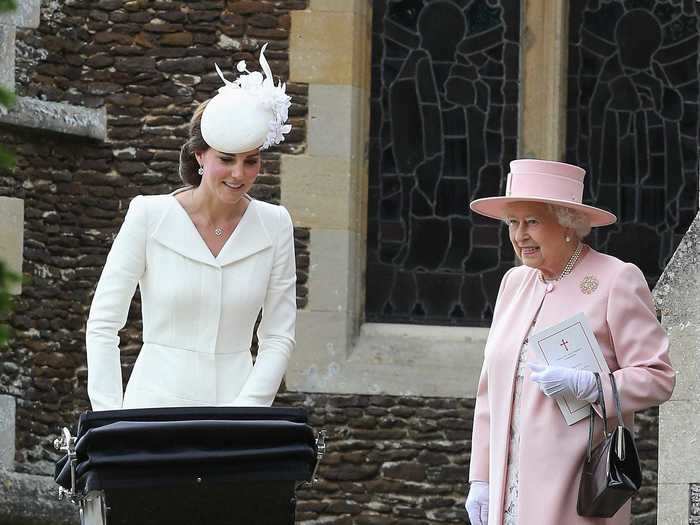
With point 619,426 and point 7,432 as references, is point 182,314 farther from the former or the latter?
point 7,432

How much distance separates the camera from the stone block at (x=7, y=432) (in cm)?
871

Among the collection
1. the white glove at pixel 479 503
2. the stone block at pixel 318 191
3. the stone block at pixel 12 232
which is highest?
the stone block at pixel 318 191

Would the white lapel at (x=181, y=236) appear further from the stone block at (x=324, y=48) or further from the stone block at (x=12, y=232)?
the stone block at (x=324, y=48)

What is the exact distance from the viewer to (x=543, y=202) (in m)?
4.98

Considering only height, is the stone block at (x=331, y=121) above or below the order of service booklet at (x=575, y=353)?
above

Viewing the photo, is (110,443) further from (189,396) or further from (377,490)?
(377,490)

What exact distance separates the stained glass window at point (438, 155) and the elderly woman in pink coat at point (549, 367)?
14.9 ft

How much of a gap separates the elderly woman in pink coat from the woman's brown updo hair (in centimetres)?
97

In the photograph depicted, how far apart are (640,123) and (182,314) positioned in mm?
5701

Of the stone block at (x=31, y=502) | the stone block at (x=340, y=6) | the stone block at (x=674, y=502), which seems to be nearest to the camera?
the stone block at (x=674, y=502)

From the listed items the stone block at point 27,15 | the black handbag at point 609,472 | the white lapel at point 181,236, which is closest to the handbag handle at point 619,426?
the black handbag at point 609,472

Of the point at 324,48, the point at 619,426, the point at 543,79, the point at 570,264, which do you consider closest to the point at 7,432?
the point at 324,48

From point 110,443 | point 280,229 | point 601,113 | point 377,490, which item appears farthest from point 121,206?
point 110,443

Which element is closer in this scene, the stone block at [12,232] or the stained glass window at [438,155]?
the stone block at [12,232]
